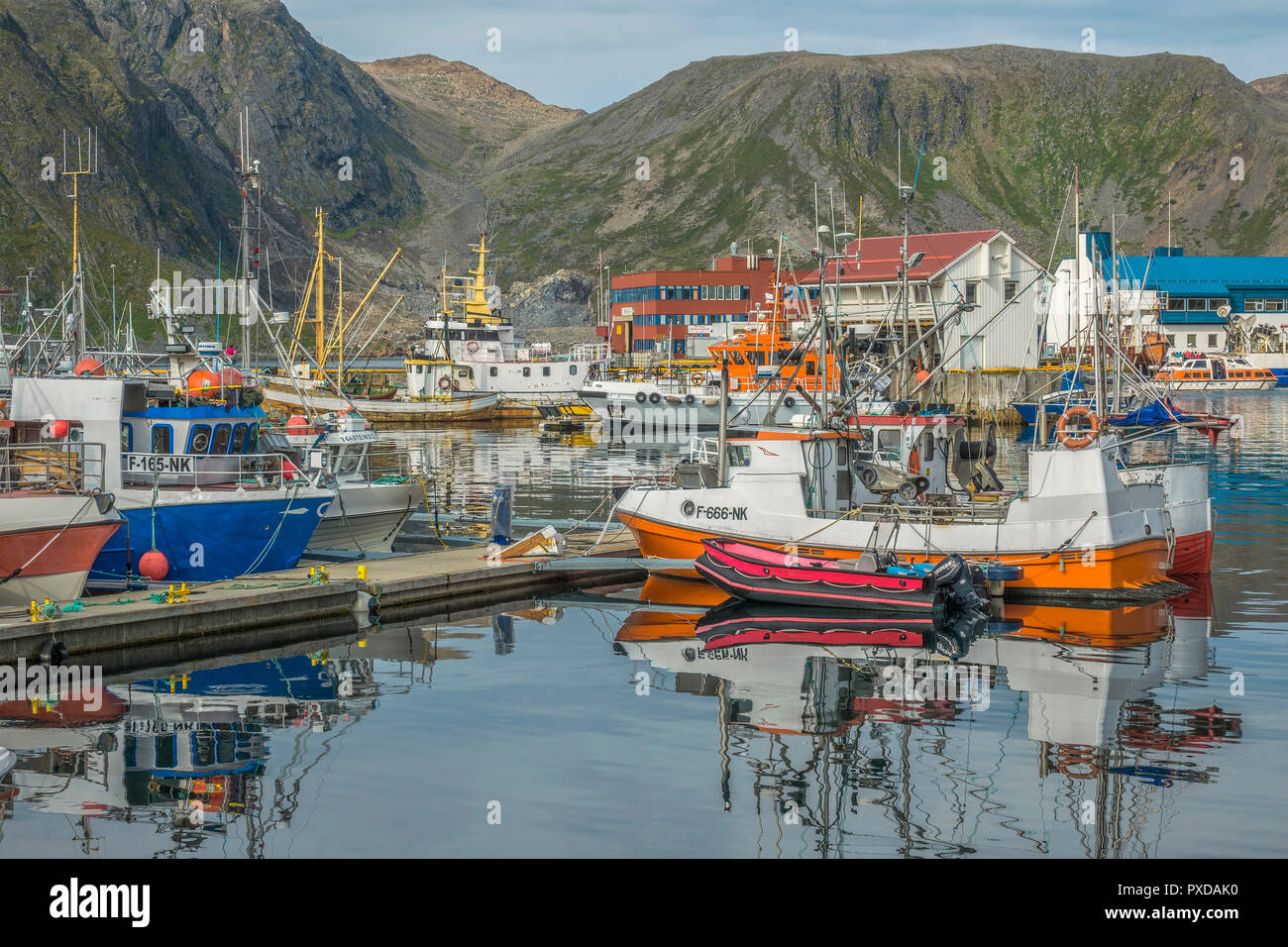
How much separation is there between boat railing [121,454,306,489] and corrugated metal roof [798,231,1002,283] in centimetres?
6012

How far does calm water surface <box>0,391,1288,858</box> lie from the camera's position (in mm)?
14477

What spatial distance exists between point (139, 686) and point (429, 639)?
555cm

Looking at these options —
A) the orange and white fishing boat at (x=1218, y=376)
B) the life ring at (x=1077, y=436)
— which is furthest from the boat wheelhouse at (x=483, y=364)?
the life ring at (x=1077, y=436)

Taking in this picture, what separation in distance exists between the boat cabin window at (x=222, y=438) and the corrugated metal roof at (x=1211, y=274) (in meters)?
136

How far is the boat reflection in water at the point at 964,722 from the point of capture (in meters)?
15.0

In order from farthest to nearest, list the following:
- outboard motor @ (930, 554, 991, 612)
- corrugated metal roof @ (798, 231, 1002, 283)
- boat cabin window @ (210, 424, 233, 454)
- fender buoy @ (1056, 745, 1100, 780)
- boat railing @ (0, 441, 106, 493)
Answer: corrugated metal roof @ (798, 231, 1002, 283) < boat cabin window @ (210, 424, 233, 454) < outboard motor @ (930, 554, 991, 612) < boat railing @ (0, 441, 106, 493) < fender buoy @ (1056, 745, 1100, 780)

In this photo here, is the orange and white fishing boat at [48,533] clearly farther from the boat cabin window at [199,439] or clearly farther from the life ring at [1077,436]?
the life ring at [1077,436]

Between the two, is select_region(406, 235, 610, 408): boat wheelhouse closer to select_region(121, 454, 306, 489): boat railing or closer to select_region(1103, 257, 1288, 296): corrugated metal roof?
Result: select_region(121, 454, 306, 489): boat railing

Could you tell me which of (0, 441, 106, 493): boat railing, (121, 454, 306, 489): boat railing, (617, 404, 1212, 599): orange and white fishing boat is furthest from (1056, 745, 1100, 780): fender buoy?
(121, 454, 306, 489): boat railing

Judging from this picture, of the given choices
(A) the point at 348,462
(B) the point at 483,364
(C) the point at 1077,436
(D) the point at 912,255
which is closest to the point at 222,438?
(A) the point at 348,462

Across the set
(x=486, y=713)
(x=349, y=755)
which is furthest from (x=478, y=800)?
(x=486, y=713)

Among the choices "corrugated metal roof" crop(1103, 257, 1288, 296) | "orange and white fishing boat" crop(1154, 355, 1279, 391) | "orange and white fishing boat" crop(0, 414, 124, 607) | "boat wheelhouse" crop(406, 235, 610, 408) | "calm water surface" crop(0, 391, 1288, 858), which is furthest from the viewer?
"corrugated metal roof" crop(1103, 257, 1288, 296)

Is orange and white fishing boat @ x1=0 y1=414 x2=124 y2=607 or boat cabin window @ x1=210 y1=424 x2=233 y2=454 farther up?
boat cabin window @ x1=210 y1=424 x2=233 y2=454
